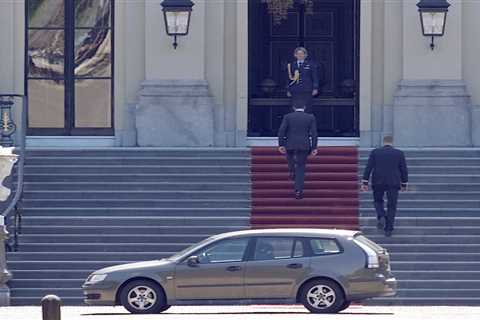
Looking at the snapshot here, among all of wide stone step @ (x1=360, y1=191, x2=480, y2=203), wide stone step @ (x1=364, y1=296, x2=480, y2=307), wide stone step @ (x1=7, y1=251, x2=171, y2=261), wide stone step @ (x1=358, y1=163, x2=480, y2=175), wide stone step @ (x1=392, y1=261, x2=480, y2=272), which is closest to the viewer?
wide stone step @ (x1=364, y1=296, x2=480, y2=307)

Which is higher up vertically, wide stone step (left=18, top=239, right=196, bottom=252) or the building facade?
the building facade

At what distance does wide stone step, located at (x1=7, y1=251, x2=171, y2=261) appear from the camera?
2566cm

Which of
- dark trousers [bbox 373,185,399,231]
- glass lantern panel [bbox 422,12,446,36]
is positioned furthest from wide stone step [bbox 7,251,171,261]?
glass lantern panel [bbox 422,12,446,36]

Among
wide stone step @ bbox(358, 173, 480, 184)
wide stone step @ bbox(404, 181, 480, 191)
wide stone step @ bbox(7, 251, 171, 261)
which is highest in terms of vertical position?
wide stone step @ bbox(358, 173, 480, 184)

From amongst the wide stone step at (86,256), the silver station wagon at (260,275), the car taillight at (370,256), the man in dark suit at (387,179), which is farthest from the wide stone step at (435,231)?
the car taillight at (370,256)

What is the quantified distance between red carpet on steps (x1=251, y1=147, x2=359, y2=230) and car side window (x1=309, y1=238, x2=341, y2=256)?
4940 mm

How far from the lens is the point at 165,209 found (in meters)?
27.4

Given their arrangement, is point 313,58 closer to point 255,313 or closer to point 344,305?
point 344,305

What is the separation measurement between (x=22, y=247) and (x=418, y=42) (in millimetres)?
9140

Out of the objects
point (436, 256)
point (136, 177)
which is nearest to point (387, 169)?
point (436, 256)

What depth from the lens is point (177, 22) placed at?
30.7 meters

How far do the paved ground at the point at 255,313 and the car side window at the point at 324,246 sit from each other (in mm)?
806

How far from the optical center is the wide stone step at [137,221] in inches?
1048

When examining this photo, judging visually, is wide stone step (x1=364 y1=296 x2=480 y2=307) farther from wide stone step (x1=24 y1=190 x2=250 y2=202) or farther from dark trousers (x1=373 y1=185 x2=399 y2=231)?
wide stone step (x1=24 y1=190 x2=250 y2=202)
